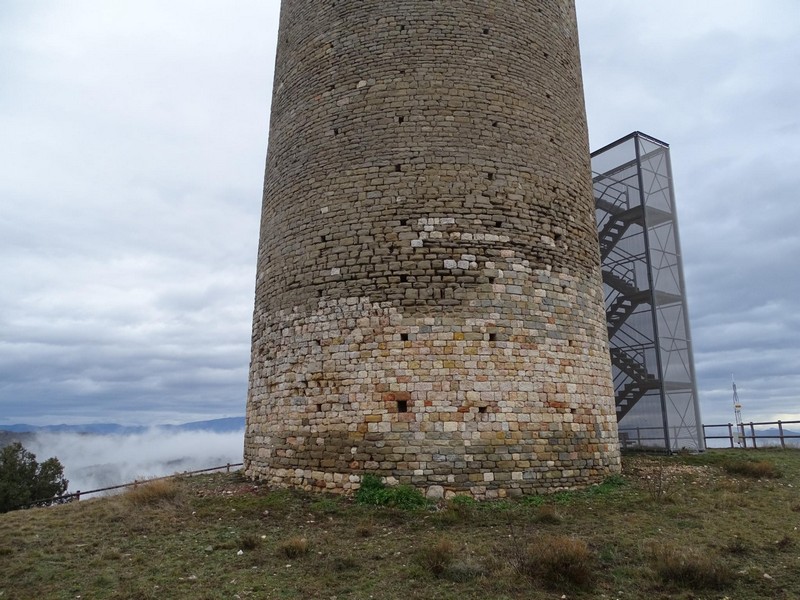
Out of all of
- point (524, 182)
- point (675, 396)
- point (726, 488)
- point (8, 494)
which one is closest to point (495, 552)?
point (726, 488)

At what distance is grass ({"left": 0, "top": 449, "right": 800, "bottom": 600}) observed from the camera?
6312 mm

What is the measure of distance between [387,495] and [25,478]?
20576mm

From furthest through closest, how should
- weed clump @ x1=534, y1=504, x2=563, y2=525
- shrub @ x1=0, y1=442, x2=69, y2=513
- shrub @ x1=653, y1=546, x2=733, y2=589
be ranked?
shrub @ x1=0, y1=442, x2=69, y2=513, weed clump @ x1=534, y1=504, x2=563, y2=525, shrub @ x1=653, y1=546, x2=733, y2=589

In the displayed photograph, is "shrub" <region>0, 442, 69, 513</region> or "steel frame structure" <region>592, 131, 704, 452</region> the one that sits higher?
"steel frame structure" <region>592, 131, 704, 452</region>

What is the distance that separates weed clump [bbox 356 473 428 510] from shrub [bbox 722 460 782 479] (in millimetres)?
8183

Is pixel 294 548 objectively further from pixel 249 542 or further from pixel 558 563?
pixel 558 563

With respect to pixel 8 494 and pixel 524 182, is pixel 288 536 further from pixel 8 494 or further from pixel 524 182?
pixel 8 494

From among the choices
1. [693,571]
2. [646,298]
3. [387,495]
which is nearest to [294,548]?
[387,495]

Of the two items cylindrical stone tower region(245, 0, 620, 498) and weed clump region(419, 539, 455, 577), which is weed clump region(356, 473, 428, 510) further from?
weed clump region(419, 539, 455, 577)

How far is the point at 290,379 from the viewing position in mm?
11367

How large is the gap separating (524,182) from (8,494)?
73.3 ft

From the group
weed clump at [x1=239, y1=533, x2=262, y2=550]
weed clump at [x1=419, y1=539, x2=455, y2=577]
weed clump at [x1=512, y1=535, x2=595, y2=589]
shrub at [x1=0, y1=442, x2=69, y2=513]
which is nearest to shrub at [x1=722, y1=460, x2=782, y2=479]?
weed clump at [x1=512, y1=535, x2=595, y2=589]

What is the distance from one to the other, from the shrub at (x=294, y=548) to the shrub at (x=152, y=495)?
405cm

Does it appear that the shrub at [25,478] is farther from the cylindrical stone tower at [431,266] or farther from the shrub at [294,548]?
the shrub at [294,548]
